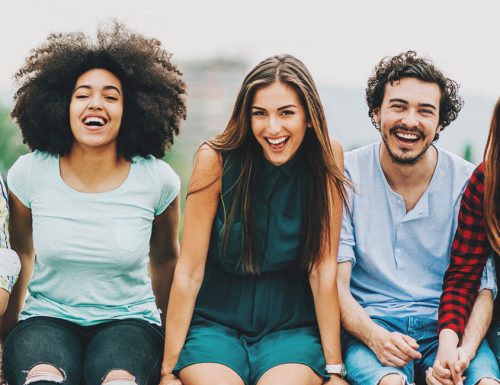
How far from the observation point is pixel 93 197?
2621mm

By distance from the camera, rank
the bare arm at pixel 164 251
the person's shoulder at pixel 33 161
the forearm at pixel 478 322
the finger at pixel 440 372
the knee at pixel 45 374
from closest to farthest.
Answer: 1. the knee at pixel 45 374
2. the finger at pixel 440 372
3. the forearm at pixel 478 322
4. the person's shoulder at pixel 33 161
5. the bare arm at pixel 164 251

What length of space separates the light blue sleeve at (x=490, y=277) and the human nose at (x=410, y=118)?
0.55 metres

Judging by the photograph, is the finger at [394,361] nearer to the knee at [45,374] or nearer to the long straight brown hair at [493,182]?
the long straight brown hair at [493,182]

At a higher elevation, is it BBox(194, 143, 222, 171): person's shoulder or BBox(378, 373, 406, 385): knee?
BBox(194, 143, 222, 171): person's shoulder

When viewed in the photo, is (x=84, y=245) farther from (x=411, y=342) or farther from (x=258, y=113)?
(x=411, y=342)

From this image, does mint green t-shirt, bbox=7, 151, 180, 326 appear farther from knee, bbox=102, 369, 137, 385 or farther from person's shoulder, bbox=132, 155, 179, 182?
knee, bbox=102, 369, 137, 385

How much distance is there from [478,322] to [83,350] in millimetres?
1369

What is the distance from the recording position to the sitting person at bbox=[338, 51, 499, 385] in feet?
8.69

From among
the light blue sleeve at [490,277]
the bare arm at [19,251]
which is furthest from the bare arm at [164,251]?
the light blue sleeve at [490,277]

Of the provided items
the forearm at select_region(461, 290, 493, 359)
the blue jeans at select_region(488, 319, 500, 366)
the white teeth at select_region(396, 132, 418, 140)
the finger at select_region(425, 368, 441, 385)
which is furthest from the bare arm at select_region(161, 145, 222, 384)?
the blue jeans at select_region(488, 319, 500, 366)

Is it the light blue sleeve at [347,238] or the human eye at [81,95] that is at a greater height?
the human eye at [81,95]

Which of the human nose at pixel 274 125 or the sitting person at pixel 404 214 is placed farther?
the sitting person at pixel 404 214

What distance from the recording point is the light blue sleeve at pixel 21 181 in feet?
8.66

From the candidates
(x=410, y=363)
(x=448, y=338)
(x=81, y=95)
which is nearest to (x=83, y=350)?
(x=81, y=95)
